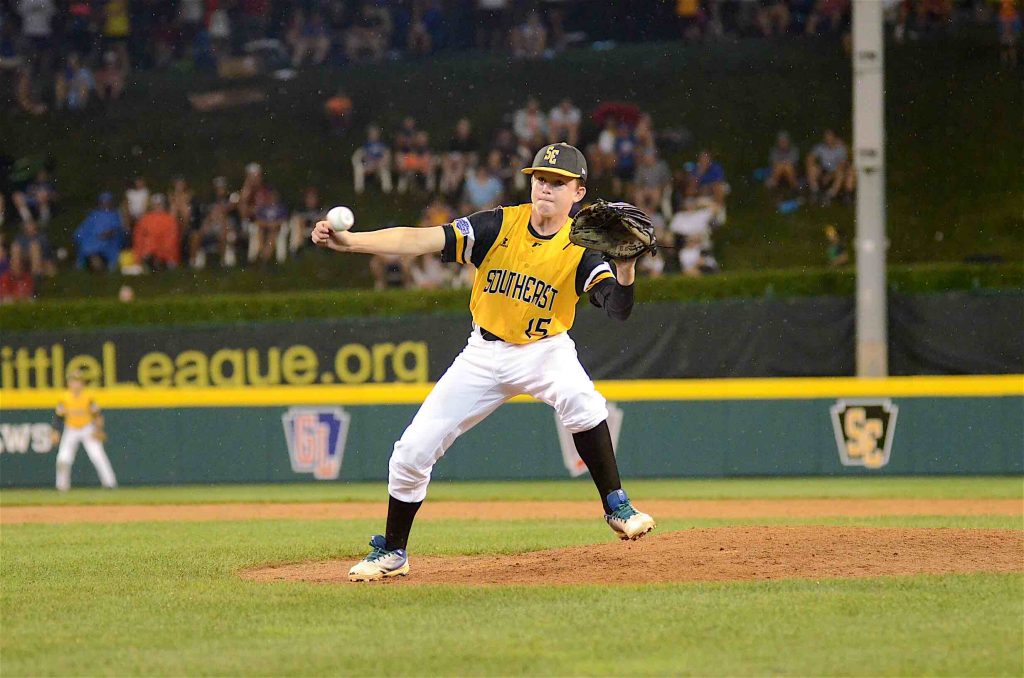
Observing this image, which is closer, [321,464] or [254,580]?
[254,580]

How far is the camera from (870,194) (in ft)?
53.7

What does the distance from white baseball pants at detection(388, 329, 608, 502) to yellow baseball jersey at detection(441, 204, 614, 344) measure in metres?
0.09

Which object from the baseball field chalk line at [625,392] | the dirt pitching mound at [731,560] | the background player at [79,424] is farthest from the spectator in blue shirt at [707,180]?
the dirt pitching mound at [731,560]

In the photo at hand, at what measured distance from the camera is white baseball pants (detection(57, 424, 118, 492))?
648 inches

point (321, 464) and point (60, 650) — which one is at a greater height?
point (60, 650)

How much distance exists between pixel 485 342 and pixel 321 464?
10.1 m

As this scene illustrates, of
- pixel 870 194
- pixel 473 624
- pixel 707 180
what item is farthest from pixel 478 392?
pixel 707 180

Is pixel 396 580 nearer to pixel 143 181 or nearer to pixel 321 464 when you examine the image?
pixel 321 464

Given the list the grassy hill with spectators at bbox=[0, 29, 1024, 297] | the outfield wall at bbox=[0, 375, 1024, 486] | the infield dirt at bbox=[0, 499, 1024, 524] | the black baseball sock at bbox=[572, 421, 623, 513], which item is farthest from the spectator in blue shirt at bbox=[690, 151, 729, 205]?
the black baseball sock at bbox=[572, 421, 623, 513]

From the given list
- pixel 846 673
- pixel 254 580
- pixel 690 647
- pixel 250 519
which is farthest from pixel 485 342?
pixel 250 519

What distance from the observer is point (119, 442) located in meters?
17.3

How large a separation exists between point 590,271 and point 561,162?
54 cm

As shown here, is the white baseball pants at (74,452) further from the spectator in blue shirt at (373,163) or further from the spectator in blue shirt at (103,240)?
the spectator in blue shirt at (373,163)

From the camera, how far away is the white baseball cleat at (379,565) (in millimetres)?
A: 7082
